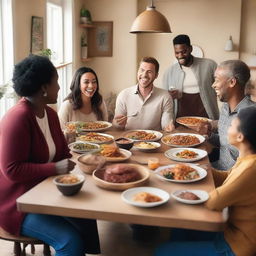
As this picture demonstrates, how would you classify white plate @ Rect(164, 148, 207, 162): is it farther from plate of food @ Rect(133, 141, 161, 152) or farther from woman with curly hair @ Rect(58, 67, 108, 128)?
woman with curly hair @ Rect(58, 67, 108, 128)

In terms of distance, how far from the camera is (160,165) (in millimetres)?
1935

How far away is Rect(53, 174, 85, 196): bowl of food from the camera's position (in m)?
1.48

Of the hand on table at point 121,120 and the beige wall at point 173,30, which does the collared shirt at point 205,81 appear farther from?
the beige wall at point 173,30

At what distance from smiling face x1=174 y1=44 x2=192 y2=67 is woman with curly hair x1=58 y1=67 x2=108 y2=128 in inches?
38.3

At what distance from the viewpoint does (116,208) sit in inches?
55.1

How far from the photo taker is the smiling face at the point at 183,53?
3400mm

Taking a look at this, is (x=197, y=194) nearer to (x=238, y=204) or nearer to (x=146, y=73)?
(x=238, y=204)

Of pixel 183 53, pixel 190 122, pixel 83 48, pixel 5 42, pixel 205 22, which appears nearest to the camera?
pixel 190 122

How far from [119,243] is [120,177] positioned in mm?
1075

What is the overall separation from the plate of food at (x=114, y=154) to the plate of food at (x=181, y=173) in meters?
0.25

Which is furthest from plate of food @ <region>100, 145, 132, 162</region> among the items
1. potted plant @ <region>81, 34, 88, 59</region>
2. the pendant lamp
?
potted plant @ <region>81, 34, 88, 59</region>

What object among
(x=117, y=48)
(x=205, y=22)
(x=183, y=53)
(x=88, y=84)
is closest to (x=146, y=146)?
(x=88, y=84)

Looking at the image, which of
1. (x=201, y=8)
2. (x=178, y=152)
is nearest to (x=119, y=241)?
(x=178, y=152)

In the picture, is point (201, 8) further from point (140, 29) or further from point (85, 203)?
point (85, 203)
